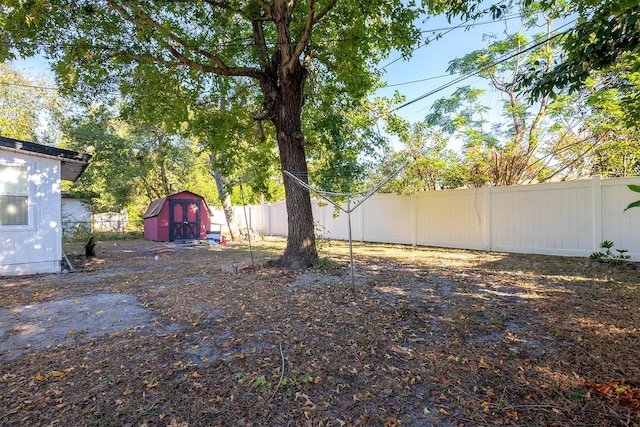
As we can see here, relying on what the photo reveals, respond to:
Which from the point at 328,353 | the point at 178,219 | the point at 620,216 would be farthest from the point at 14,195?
the point at 620,216

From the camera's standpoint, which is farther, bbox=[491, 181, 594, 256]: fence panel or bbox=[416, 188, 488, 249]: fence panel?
bbox=[416, 188, 488, 249]: fence panel

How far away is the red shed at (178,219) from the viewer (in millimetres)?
14562

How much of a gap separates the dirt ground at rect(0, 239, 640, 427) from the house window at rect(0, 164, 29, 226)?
2000 millimetres

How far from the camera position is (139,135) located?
50.8 feet

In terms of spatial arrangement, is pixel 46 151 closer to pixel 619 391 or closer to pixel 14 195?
pixel 14 195

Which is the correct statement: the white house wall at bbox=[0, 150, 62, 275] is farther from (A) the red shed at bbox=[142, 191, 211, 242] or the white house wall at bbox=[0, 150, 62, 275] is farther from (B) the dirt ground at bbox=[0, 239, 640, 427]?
(A) the red shed at bbox=[142, 191, 211, 242]

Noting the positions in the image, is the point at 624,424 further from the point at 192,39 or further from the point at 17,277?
the point at 17,277

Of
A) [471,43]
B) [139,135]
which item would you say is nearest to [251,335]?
[471,43]

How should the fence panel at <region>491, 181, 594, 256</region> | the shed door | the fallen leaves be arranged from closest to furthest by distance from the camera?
1. the fallen leaves
2. the fence panel at <region>491, 181, 594, 256</region>
3. the shed door

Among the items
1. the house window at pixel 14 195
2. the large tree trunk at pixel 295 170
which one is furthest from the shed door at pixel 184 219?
the large tree trunk at pixel 295 170

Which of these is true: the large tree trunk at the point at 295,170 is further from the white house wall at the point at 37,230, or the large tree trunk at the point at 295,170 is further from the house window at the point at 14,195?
the house window at the point at 14,195

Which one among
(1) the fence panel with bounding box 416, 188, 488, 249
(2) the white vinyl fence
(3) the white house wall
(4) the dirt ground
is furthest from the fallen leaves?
(3) the white house wall

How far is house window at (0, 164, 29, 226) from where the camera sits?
624 cm

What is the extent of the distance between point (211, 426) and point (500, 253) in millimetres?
8014
